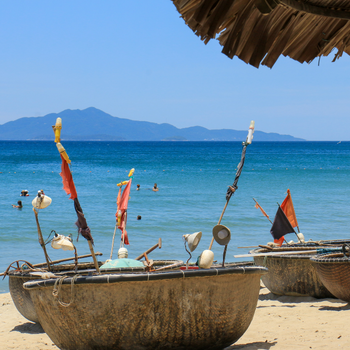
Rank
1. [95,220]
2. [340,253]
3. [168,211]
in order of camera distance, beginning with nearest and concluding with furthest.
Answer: [340,253] < [95,220] < [168,211]

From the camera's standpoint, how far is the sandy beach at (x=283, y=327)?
17.7 ft

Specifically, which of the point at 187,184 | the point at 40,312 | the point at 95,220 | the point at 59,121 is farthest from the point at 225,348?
the point at 187,184

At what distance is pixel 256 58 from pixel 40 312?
10.6ft

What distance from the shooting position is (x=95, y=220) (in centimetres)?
1931

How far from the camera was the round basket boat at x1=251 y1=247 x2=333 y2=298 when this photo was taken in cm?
805

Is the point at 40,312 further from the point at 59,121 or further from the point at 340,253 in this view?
the point at 340,253

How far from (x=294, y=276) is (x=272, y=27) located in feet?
17.4

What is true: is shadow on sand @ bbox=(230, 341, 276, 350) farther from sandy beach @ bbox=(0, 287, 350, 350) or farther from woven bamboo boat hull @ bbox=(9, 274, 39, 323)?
woven bamboo boat hull @ bbox=(9, 274, 39, 323)

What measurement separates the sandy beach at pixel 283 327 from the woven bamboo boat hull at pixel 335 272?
0.29 metres

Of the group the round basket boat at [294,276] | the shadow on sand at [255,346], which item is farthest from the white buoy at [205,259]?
the round basket boat at [294,276]

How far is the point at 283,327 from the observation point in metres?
6.46

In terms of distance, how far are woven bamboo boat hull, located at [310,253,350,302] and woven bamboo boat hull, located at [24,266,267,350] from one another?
106 inches

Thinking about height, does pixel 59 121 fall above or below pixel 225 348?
above

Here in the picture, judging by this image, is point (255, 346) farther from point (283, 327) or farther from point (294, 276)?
point (294, 276)
